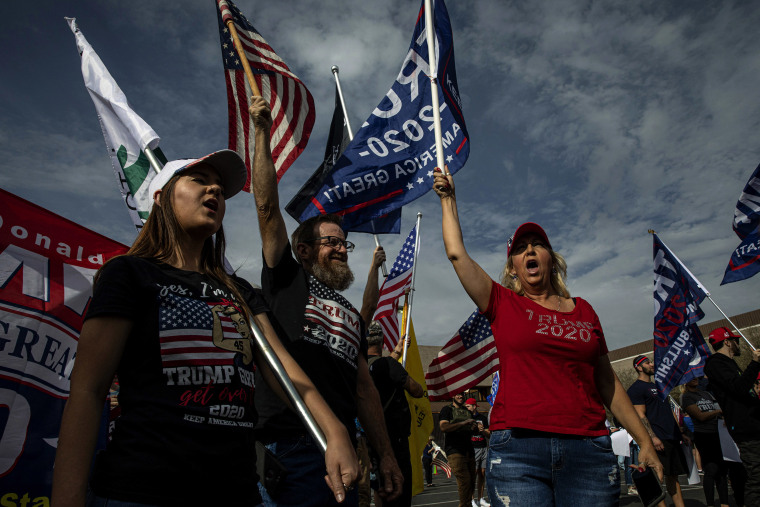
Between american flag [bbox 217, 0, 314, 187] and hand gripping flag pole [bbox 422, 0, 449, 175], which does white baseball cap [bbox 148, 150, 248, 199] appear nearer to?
hand gripping flag pole [bbox 422, 0, 449, 175]

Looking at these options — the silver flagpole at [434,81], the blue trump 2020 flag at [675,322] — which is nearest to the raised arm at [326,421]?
the silver flagpole at [434,81]

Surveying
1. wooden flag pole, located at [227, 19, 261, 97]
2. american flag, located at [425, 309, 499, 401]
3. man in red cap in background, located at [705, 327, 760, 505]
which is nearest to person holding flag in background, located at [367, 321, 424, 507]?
american flag, located at [425, 309, 499, 401]

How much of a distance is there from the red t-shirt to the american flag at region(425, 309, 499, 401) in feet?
13.0

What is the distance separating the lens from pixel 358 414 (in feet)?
9.42

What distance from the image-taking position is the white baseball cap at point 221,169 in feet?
6.56

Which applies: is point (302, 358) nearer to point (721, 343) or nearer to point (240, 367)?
point (240, 367)

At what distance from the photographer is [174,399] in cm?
149

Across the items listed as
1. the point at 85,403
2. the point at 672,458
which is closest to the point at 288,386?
the point at 85,403

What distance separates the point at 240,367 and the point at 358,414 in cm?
133

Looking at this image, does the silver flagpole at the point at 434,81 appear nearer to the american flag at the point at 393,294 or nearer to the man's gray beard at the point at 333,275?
the man's gray beard at the point at 333,275

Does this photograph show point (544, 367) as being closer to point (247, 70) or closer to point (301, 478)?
point (301, 478)

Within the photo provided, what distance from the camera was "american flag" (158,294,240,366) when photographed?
5.03ft

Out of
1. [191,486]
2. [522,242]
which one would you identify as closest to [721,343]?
[522,242]

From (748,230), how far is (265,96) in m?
8.13
